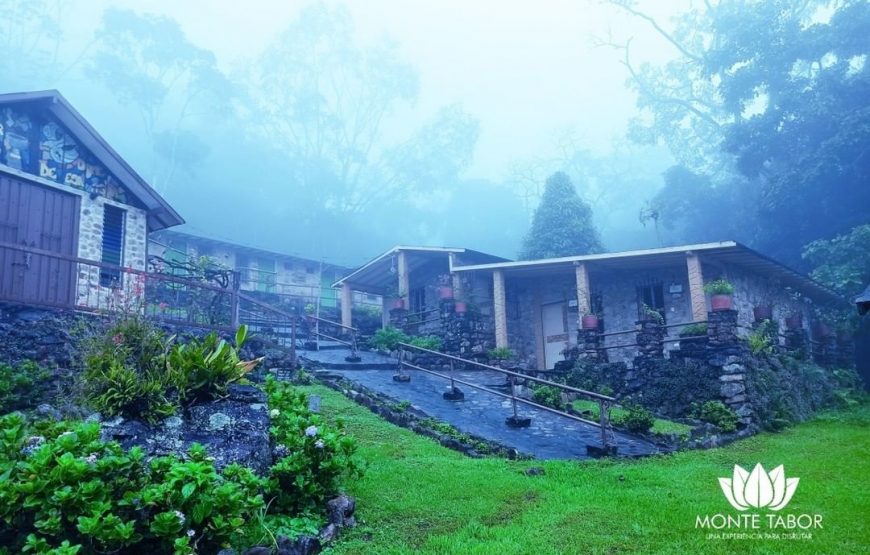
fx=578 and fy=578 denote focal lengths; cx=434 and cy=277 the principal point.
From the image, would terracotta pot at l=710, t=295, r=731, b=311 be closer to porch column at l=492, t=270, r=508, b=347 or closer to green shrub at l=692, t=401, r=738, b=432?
green shrub at l=692, t=401, r=738, b=432

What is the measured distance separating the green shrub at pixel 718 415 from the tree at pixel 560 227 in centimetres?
1847

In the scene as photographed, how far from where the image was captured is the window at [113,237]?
13.5 metres

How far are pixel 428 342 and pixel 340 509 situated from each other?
12.2 meters

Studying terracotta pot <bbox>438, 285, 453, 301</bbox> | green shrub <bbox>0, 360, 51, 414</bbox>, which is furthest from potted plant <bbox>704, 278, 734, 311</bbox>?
green shrub <bbox>0, 360, 51, 414</bbox>

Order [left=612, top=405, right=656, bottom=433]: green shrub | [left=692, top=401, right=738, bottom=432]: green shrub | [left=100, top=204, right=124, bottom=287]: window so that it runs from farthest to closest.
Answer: [left=100, top=204, right=124, bottom=287]: window
[left=692, top=401, right=738, bottom=432]: green shrub
[left=612, top=405, right=656, bottom=433]: green shrub

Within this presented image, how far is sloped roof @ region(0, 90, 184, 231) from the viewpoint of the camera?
39.4 feet

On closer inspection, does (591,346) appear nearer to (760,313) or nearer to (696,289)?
(696,289)

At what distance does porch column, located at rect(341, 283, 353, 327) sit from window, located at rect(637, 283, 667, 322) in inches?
405

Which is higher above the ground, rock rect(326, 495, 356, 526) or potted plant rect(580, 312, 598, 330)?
potted plant rect(580, 312, 598, 330)

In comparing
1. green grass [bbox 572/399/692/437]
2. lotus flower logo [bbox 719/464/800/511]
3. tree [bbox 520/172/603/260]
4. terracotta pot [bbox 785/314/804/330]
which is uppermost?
tree [bbox 520/172/603/260]

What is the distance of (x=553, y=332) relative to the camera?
19.2m

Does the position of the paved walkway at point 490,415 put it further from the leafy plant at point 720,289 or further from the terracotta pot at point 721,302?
the leafy plant at point 720,289

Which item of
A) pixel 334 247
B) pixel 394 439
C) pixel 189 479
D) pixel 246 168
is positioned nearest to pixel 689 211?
pixel 334 247

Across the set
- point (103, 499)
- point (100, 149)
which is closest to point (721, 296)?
point (103, 499)
